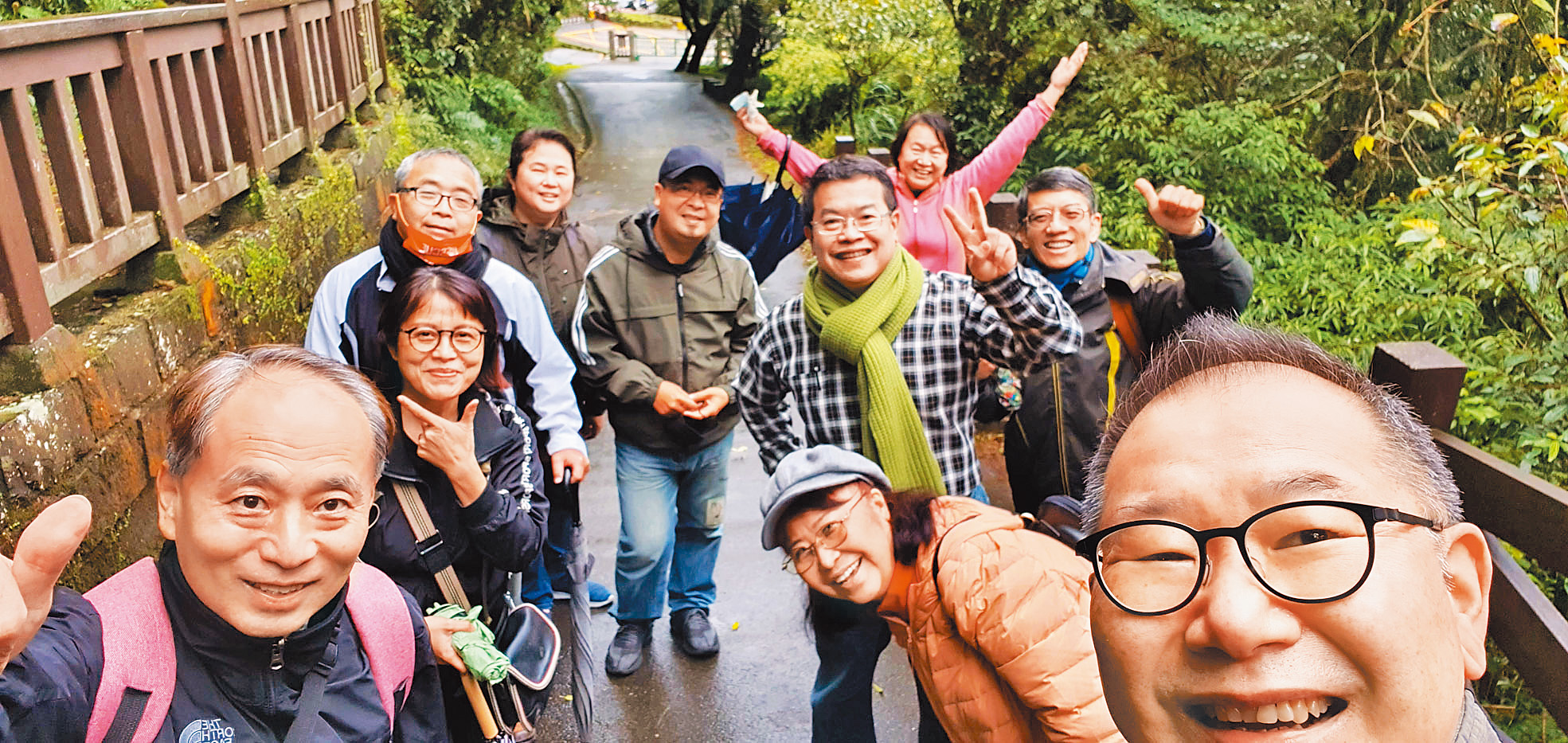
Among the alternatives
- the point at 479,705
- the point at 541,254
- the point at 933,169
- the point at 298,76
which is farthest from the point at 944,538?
the point at 298,76

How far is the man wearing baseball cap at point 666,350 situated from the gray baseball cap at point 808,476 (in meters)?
1.03

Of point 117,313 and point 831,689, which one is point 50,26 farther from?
point 831,689

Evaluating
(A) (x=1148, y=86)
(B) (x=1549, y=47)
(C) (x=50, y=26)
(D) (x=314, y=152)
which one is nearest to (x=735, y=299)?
(C) (x=50, y=26)

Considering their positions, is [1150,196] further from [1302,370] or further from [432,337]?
[432,337]

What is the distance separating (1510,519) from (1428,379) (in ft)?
1.34

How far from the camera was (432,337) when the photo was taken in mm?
2535

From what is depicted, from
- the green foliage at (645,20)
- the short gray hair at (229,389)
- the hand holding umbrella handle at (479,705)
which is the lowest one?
the green foliage at (645,20)

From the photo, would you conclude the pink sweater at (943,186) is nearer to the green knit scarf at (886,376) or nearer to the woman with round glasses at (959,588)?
the green knit scarf at (886,376)

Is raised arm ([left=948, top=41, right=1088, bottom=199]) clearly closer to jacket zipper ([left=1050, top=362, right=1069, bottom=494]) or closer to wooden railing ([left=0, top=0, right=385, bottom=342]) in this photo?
jacket zipper ([left=1050, top=362, right=1069, bottom=494])

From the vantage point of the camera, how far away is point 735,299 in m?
3.62

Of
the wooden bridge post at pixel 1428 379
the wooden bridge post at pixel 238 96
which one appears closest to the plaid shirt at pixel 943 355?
the wooden bridge post at pixel 1428 379

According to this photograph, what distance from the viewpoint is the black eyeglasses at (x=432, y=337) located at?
99.4 inches

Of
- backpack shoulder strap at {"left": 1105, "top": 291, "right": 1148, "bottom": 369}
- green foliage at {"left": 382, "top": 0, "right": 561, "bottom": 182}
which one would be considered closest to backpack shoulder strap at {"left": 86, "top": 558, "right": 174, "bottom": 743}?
backpack shoulder strap at {"left": 1105, "top": 291, "right": 1148, "bottom": 369}

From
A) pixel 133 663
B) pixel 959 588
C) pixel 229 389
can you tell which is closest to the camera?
pixel 133 663
